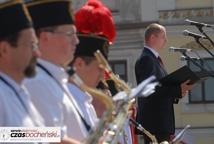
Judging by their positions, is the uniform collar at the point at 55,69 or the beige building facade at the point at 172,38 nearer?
the uniform collar at the point at 55,69

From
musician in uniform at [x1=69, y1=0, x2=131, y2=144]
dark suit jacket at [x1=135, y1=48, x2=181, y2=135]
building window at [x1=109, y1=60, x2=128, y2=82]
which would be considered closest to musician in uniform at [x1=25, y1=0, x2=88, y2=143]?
musician in uniform at [x1=69, y1=0, x2=131, y2=144]

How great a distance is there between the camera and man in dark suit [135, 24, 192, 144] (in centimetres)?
594

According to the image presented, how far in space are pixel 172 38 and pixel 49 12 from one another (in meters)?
15.7

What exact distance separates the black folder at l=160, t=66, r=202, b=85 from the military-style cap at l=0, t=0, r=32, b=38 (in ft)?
10.4

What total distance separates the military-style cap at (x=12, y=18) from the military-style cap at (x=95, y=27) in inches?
33.2

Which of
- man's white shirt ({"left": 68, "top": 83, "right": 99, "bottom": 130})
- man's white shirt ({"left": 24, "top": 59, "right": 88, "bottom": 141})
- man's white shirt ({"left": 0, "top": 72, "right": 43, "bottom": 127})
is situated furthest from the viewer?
man's white shirt ({"left": 68, "top": 83, "right": 99, "bottom": 130})

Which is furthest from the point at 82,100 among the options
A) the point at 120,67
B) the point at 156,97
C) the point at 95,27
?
the point at 120,67

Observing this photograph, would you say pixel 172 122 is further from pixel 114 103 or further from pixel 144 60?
pixel 114 103

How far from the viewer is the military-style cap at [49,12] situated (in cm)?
290

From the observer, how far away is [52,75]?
2844 millimetres

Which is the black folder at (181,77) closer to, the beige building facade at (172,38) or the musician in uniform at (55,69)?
the musician in uniform at (55,69)

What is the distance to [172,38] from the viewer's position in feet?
60.6

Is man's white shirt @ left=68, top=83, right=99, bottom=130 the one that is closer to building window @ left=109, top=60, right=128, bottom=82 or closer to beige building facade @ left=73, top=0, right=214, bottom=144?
beige building facade @ left=73, top=0, right=214, bottom=144

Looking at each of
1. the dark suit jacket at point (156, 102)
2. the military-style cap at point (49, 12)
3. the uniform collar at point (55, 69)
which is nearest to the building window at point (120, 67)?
the dark suit jacket at point (156, 102)
